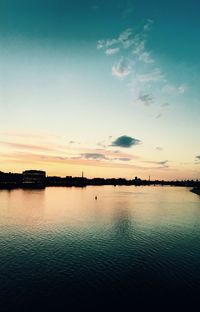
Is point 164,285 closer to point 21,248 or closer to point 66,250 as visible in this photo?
point 66,250

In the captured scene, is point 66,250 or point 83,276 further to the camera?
point 66,250

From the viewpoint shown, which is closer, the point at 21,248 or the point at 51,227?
the point at 21,248

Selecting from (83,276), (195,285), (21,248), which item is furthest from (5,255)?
(195,285)

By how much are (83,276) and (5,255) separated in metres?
15.7

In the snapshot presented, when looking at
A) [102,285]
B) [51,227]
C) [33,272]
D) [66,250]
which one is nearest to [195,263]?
[102,285]

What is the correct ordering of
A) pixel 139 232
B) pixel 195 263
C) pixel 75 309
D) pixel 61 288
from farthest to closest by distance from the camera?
pixel 139 232 → pixel 195 263 → pixel 61 288 → pixel 75 309

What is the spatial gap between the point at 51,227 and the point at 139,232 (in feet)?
74.5

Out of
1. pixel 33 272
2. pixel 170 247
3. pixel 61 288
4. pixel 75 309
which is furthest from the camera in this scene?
pixel 170 247

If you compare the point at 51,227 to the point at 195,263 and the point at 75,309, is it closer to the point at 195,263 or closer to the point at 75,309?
the point at 195,263

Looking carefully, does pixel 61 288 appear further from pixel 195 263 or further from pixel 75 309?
pixel 195 263

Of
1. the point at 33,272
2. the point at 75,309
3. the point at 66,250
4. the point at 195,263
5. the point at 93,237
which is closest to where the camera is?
the point at 75,309

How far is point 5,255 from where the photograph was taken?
4553 centimetres

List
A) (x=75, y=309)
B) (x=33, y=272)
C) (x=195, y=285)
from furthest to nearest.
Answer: (x=33, y=272)
(x=195, y=285)
(x=75, y=309)

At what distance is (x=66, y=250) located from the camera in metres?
49.6
